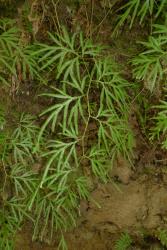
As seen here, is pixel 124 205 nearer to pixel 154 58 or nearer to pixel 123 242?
pixel 123 242

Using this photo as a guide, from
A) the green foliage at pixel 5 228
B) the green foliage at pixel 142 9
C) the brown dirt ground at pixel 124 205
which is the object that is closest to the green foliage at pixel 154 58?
the green foliage at pixel 142 9

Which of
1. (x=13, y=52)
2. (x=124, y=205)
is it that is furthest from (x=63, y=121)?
(x=124, y=205)

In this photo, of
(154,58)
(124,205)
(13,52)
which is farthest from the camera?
(124,205)

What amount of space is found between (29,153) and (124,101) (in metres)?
0.70

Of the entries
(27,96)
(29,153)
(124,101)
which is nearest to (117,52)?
(124,101)

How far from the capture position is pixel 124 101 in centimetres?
215

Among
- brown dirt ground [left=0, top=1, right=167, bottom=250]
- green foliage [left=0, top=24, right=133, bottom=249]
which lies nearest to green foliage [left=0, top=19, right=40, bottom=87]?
green foliage [left=0, top=24, right=133, bottom=249]

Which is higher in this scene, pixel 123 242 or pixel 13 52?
pixel 13 52

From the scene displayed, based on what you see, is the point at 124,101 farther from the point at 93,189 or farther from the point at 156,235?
the point at 156,235

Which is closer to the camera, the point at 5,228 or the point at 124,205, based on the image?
the point at 5,228

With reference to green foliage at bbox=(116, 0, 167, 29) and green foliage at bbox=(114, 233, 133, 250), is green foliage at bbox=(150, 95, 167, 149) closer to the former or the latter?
green foliage at bbox=(116, 0, 167, 29)

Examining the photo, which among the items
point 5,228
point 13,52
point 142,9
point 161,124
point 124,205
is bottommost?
point 124,205

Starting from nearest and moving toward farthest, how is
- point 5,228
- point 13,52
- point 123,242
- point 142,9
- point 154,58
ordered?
point 142,9 < point 154,58 < point 13,52 < point 5,228 < point 123,242

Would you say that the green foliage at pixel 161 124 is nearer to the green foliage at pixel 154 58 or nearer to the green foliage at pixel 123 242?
the green foliage at pixel 154 58
